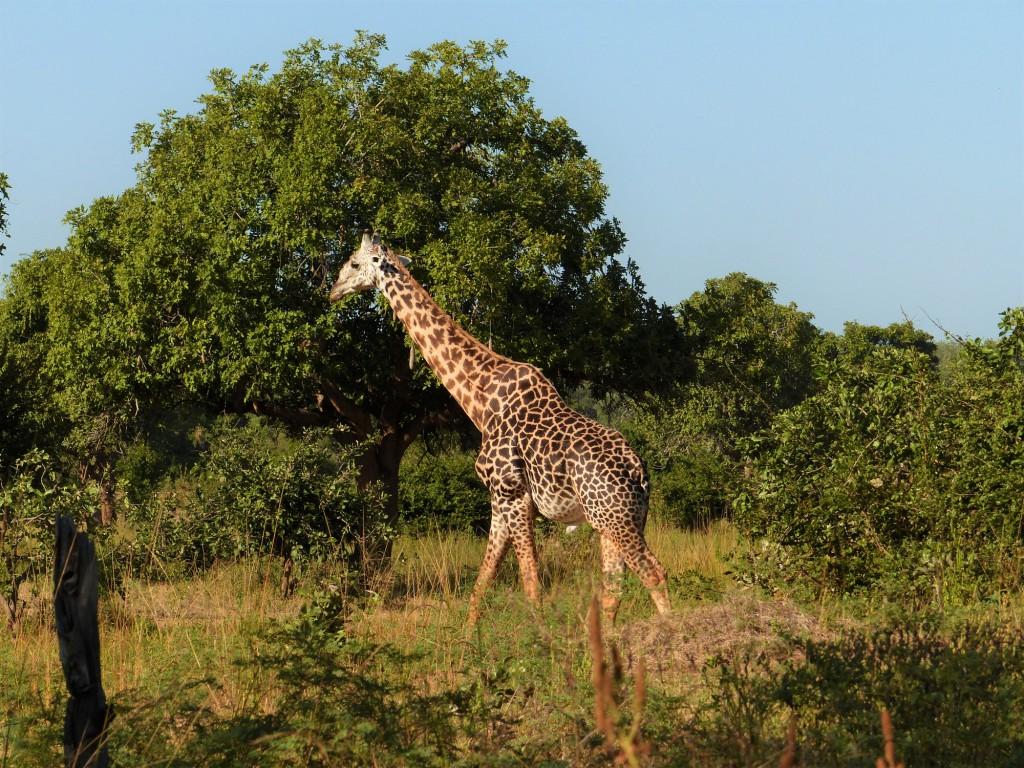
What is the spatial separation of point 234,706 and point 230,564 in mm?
6550

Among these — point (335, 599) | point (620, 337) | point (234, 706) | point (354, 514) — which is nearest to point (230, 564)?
point (354, 514)

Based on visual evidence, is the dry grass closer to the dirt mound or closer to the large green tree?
the dirt mound

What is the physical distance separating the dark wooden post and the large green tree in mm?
11796

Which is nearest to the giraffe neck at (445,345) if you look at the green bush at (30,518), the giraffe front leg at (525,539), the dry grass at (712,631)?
the giraffe front leg at (525,539)

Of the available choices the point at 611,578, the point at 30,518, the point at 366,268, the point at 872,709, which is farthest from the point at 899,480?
the point at 30,518

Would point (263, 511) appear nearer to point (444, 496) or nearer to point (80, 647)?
point (80, 647)

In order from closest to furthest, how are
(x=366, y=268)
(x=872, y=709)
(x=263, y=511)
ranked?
(x=872, y=709) < (x=366, y=268) < (x=263, y=511)

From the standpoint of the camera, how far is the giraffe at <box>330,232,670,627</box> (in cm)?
1068

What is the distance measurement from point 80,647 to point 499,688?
250 centimetres

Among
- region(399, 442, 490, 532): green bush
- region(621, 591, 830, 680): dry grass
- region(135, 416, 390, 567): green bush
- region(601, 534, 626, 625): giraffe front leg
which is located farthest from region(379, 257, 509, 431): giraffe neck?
region(399, 442, 490, 532): green bush

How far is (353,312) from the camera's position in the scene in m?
19.0

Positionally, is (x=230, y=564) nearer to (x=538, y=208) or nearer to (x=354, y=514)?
(x=354, y=514)

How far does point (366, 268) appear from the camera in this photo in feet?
43.1

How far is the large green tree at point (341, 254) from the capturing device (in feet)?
58.4
